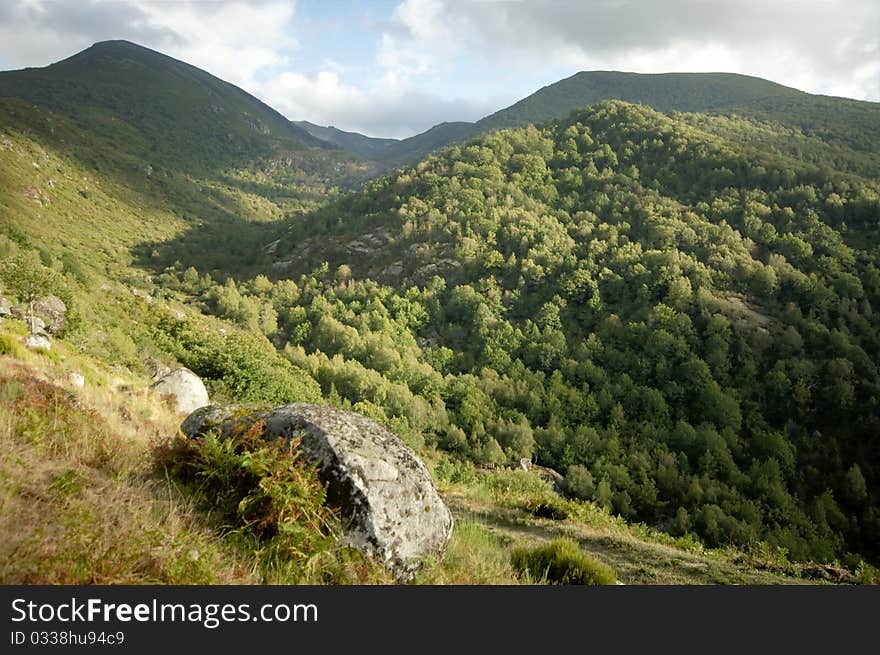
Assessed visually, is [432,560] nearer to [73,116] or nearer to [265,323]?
[265,323]

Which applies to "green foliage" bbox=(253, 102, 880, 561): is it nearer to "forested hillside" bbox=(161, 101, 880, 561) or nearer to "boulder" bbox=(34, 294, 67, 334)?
"forested hillside" bbox=(161, 101, 880, 561)

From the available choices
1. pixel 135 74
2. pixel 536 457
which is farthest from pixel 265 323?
pixel 135 74

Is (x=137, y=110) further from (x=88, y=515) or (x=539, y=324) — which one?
(x=88, y=515)

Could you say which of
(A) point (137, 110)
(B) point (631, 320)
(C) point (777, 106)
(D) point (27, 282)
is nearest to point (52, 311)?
(D) point (27, 282)

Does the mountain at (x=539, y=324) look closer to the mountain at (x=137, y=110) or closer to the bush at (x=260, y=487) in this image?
the bush at (x=260, y=487)

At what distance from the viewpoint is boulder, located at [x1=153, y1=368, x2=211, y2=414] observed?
42.7ft

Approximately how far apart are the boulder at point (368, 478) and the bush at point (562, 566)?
0.92 metres

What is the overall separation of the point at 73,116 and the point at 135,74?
81.4 metres

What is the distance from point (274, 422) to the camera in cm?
442

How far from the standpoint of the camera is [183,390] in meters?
13.8

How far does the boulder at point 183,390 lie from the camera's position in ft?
42.7

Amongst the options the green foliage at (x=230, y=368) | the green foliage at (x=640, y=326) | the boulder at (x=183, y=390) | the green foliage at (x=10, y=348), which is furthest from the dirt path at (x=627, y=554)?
the green foliage at (x=640, y=326)

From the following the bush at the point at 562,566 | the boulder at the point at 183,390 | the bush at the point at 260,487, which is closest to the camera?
the bush at the point at 260,487

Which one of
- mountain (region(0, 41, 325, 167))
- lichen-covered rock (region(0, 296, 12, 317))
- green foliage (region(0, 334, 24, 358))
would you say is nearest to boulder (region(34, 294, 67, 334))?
lichen-covered rock (region(0, 296, 12, 317))
